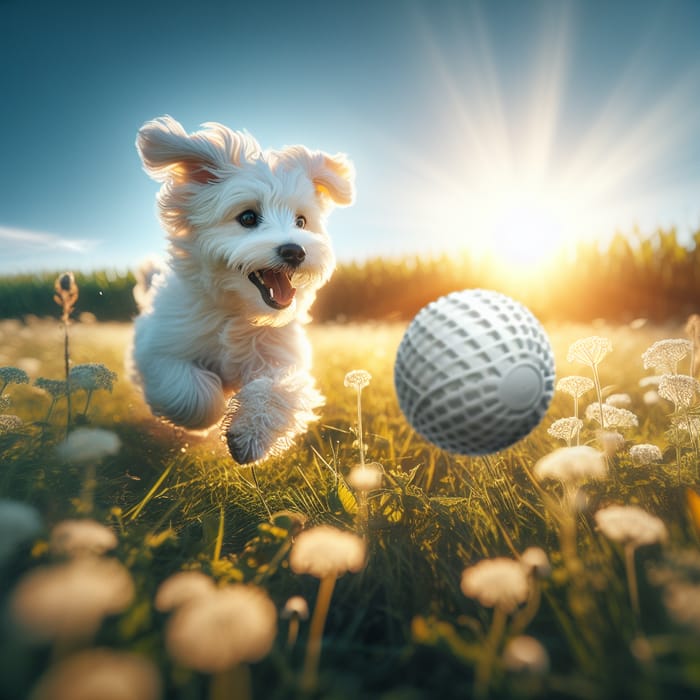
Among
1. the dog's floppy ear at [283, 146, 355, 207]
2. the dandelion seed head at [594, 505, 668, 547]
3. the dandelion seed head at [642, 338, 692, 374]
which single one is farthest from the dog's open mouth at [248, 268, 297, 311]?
the dandelion seed head at [594, 505, 668, 547]

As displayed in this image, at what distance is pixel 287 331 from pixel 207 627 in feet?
9.42

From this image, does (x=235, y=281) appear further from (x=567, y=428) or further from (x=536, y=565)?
(x=536, y=565)

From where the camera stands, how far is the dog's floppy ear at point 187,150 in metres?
3.26

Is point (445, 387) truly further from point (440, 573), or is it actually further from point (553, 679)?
point (553, 679)

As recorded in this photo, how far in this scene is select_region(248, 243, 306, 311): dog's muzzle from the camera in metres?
3.11

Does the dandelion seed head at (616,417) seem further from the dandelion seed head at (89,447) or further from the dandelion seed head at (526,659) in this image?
the dandelion seed head at (89,447)

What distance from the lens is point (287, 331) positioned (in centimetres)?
386

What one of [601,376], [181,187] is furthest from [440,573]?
[601,376]

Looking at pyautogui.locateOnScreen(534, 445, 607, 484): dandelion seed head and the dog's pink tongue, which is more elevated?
the dog's pink tongue

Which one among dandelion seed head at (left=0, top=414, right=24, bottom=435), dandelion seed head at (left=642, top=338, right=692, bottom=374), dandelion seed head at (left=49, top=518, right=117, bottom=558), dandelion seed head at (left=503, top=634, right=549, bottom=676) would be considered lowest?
dandelion seed head at (left=503, top=634, right=549, bottom=676)

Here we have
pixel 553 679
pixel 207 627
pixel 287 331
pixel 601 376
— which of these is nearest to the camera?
pixel 207 627

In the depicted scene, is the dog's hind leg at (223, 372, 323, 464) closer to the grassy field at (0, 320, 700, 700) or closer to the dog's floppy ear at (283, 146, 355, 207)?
the grassy field at (0, 320, 700, 700)

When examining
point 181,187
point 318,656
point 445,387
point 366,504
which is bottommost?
point 318,656

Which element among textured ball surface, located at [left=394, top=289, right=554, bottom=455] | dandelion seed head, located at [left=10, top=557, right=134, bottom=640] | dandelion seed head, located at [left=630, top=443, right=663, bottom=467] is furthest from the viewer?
dandelion seed head, located at [left=630, top=443, right=663, bottom=467]
